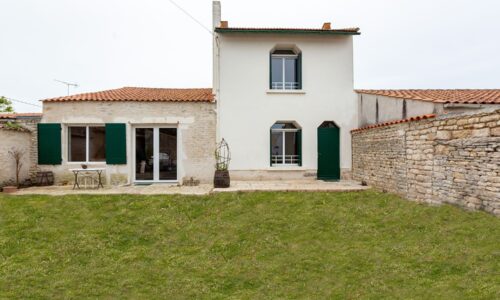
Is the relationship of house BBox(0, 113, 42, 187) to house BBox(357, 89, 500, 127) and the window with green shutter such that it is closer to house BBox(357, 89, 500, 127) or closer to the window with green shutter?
the window with green shutter

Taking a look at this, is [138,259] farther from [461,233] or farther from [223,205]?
[461,233]

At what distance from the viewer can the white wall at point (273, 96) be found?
12.1 m

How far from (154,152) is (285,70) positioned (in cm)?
618

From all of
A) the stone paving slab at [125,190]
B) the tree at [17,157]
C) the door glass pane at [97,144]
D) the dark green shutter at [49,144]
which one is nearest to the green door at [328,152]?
the stone paving slab at [125,190]

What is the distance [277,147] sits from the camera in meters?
12.5

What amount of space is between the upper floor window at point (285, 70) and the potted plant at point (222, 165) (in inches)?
125

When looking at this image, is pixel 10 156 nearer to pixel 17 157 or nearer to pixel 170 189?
pixel 17 157

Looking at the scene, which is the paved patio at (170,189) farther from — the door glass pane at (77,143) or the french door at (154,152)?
the door glass pane at (77,143)

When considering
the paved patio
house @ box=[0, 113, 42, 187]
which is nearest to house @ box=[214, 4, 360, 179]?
the paved patio

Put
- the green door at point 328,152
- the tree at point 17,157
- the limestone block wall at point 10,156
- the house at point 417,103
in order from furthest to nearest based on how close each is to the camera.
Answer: the green door at point 328,152 < the tree at point 17,157 < the limestone block wall at point 10,156 < the house at point 417,103

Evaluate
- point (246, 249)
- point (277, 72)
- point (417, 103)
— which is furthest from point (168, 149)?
point (417, 103)

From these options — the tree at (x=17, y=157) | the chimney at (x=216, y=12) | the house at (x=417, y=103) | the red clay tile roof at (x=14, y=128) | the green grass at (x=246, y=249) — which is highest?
the chimney at (x=216, y=12)

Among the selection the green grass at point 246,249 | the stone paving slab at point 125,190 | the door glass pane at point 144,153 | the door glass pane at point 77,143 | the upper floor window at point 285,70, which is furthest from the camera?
the upper floor window at point 285,70

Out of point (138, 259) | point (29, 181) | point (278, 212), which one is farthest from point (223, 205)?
point (29, 181)
